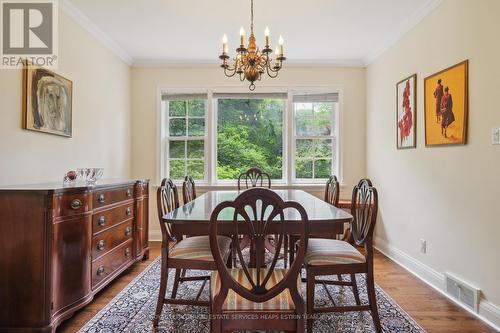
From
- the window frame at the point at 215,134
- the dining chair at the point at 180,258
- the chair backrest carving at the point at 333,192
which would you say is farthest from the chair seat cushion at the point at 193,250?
the window frame at the point at 215,134

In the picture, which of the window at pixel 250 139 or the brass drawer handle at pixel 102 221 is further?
the window at pixel 250 139

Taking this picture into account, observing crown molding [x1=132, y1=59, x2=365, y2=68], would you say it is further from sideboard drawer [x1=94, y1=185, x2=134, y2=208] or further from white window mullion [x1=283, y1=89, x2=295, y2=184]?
sideboard drawer [x1=94, y1=185, x2=134, y2=208]

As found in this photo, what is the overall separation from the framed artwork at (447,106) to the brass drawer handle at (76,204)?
281cm

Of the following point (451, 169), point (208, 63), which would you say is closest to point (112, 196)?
point (208, 63)

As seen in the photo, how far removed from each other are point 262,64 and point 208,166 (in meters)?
2.19

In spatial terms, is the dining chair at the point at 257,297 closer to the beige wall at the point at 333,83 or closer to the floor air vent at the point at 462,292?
the floor air vent at the point at 462,292

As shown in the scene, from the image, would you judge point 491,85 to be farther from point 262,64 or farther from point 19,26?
point 19,26

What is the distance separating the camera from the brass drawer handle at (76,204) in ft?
6.76

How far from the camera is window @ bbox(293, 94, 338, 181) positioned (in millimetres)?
4430

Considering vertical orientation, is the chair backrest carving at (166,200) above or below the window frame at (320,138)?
below

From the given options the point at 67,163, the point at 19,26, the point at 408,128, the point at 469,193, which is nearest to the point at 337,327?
the point at 469,193

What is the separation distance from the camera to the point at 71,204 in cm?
205

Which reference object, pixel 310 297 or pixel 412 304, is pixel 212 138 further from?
pixel 412 304

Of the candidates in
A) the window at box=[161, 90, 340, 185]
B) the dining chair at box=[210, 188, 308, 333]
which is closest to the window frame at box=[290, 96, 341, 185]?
the window at box=[161, 90, 340, 185]
